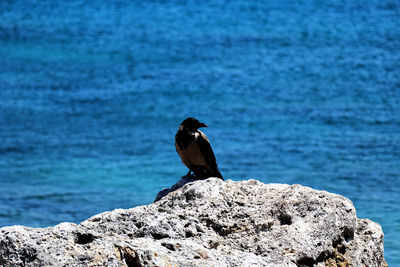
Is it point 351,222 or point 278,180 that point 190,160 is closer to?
point 351,222

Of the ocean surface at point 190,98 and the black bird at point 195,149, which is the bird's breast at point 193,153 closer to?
the black bird at point 195,149

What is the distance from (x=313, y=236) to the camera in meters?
3.83

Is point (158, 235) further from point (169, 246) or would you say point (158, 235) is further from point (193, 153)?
point (193, 153)

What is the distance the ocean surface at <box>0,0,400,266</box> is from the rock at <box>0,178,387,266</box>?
4.67m

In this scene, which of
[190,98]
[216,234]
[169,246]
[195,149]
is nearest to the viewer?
[169,246]

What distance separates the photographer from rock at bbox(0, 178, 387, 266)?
10.7ft

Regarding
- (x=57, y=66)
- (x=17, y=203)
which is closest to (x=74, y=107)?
(x=57, y=66)

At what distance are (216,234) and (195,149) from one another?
166 centimetres

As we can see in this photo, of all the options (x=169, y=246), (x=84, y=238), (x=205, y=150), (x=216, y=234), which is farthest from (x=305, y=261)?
(x=205, y=150)

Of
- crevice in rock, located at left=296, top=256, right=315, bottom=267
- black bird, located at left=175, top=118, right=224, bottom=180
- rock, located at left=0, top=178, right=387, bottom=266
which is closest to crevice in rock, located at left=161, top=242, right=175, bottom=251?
rock, located at left=0, top=178, right=387, bottom=266

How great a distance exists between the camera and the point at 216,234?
12.8 ft

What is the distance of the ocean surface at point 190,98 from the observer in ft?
35.7

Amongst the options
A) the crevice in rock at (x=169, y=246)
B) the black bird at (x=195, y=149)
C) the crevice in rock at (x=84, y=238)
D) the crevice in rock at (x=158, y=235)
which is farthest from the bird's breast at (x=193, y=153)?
the crevice in rock at (x=84, y=238)

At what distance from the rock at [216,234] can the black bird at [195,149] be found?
1076 mm
